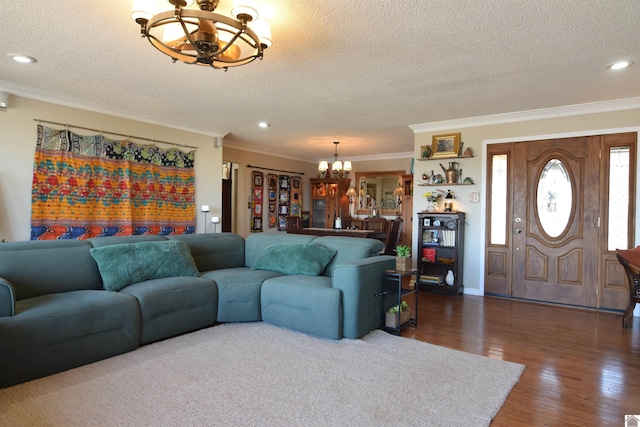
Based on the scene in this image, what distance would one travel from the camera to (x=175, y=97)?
4355 mm

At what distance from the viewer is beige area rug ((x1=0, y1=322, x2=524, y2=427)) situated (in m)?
1.93

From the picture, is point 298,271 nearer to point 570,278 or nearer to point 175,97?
point 175,97

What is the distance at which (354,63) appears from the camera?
10.7ft

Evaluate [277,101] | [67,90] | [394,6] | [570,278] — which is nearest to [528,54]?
[394,6]

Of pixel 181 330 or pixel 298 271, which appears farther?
pixel 298 271

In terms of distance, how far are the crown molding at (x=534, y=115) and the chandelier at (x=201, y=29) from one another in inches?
142

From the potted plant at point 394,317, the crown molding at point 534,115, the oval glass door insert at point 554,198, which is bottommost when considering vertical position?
the potted plant at point 394,317

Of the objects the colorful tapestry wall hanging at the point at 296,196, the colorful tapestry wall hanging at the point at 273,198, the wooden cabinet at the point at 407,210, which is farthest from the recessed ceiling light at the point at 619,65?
the colorful tapestry wall hanging at the point at 296,196

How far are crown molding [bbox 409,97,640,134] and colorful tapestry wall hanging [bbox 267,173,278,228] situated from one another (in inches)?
141

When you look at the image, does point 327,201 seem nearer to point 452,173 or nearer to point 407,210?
point 407,210

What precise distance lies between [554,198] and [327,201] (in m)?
5.01

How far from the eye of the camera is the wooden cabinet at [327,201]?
28.7ft

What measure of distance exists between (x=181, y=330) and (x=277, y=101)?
276 centimetres

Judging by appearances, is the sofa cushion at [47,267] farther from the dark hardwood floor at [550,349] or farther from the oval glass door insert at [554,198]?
the oval glass door insert at [554,198]
